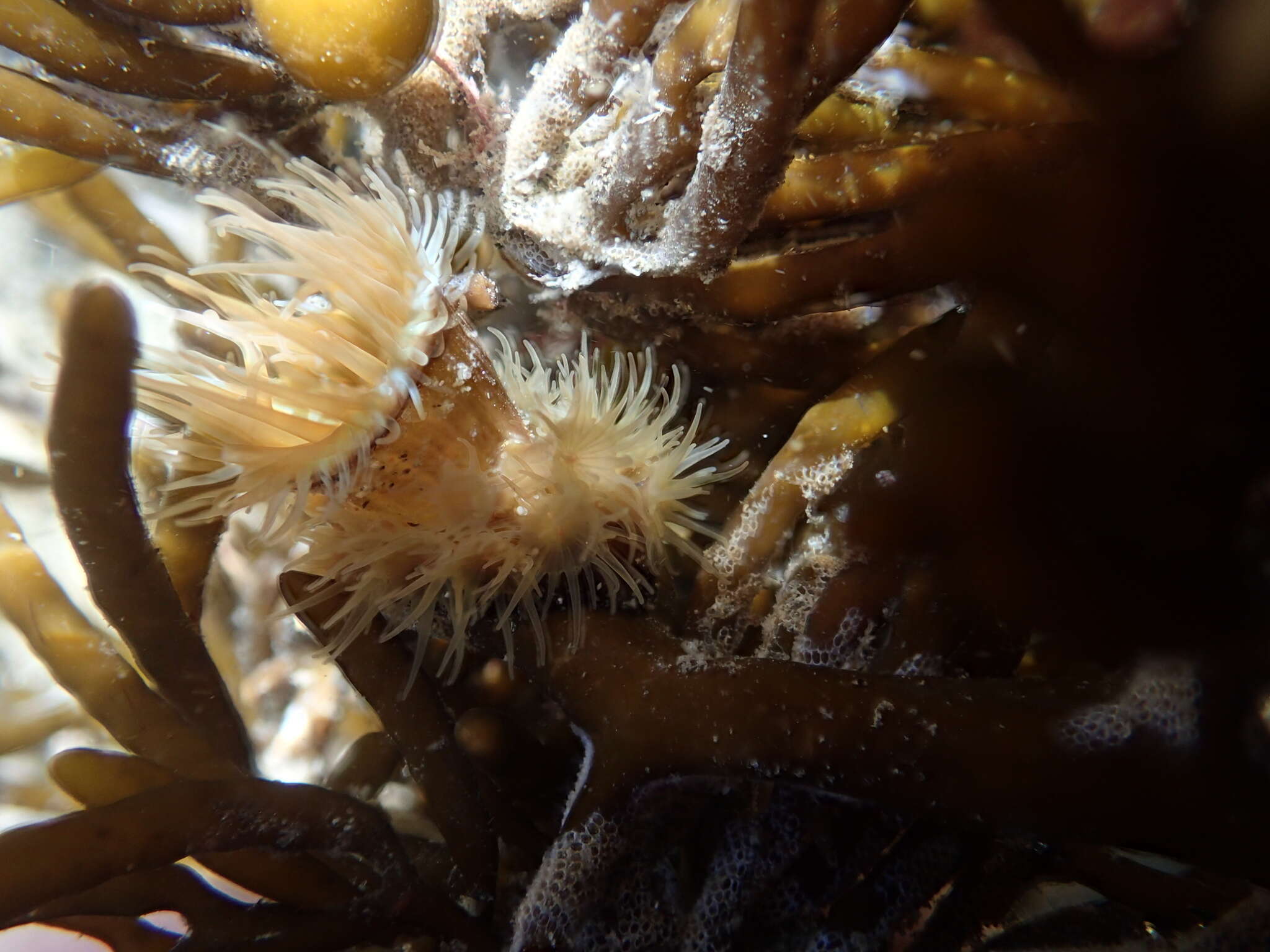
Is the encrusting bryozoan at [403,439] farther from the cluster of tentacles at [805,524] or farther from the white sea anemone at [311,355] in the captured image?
the cluster of tentacles at [805,524]

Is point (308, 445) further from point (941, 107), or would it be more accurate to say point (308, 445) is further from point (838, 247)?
point (941, 107)

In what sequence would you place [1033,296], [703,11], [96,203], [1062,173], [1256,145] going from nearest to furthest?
[1256,145] → [1062,173] → [1033,296] → [703,11] → [96,203]

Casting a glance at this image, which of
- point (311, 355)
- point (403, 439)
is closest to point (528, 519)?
point (403, 439)

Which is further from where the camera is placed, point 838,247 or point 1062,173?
point 838,247

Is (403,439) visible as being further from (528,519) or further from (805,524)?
(805,524)

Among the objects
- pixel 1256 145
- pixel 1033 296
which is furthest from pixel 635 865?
pixel 1256 145

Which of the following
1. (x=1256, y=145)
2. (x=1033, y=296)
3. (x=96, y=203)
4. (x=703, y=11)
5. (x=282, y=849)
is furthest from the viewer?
(x=96, y=203)

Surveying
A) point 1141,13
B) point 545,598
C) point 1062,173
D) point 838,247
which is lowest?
point 545,598
